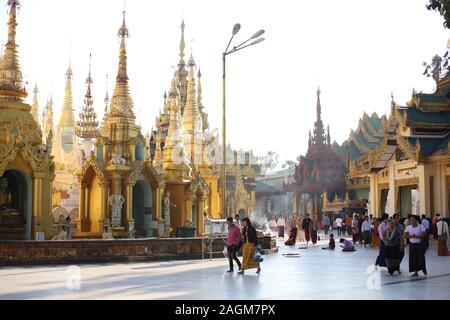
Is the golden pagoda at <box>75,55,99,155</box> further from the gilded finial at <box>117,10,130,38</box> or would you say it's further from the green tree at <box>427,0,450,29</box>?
the green tree at <box>427,0,450,29</box>

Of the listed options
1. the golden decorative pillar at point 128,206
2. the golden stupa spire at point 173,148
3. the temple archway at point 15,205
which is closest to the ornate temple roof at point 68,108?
the golden stupa spire at point 173,148

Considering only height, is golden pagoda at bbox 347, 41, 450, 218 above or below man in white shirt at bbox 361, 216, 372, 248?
above

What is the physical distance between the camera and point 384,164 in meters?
37.5

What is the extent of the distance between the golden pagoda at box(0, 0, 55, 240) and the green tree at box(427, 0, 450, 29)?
42.4 feet

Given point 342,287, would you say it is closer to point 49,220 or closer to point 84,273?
point 84,273

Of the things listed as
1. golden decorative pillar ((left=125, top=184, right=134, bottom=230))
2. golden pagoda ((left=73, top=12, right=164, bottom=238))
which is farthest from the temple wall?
Answer: golden decorative pillar ((left=125, top=184, right=134, bottom=230))

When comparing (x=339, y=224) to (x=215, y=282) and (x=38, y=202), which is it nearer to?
(x=38, y=202)

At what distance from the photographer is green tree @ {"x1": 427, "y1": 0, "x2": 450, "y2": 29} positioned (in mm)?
15008

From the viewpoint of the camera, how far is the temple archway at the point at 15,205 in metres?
21.7

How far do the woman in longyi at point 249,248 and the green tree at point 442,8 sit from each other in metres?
6.62

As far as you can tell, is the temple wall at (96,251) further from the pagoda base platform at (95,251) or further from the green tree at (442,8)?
the green tree at (442,8)

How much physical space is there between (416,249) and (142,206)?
1397cm
